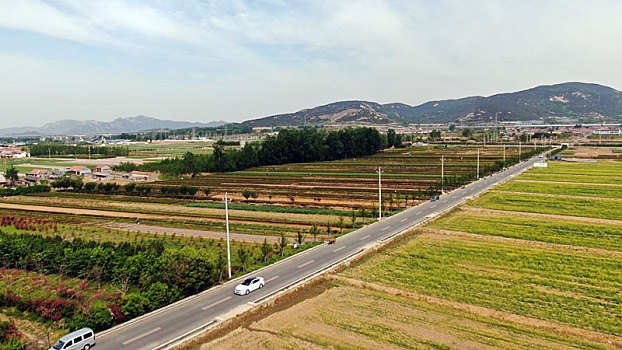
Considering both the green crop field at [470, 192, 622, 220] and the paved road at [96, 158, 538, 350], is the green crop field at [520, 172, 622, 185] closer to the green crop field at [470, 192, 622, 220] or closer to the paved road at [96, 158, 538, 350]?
the green crop field at [470, 192, 622, 220]

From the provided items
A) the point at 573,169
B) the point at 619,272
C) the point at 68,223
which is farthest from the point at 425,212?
the point at 573,169

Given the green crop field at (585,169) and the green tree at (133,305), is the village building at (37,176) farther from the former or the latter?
the green crop field at (585,169)

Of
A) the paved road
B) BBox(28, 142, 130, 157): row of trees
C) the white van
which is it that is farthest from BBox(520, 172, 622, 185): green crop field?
BBox(28, 142, 130, 157): row of trees

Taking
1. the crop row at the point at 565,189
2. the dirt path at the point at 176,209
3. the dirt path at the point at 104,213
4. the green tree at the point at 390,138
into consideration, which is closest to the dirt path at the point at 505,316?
the dirt path at the point at 104,213

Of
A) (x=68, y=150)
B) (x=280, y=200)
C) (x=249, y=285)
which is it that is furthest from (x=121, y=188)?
(x=68, y=150)

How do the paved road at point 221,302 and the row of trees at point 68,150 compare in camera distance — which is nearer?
the paved road at point 221,302

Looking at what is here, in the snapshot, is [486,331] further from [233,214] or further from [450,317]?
[233,214]

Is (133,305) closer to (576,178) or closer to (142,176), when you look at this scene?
(142,176)
